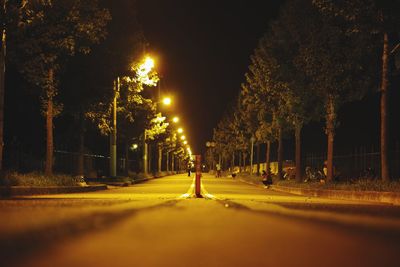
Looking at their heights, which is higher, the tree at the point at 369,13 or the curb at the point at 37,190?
the tree at the point at 369,13

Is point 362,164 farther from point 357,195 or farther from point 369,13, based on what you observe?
point 369,13

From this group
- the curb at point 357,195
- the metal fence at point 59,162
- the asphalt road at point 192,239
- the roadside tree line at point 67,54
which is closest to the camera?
the asphalt road at point 192,239

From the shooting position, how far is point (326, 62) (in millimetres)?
27719

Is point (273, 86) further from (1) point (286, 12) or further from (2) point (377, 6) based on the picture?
(2) point (377, 6)

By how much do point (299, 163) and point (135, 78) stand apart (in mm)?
12482

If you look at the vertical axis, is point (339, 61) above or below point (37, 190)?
above

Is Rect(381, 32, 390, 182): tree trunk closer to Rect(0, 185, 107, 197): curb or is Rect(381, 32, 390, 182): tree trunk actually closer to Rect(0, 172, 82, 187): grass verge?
Rect(0, 185, 107, 197): curb

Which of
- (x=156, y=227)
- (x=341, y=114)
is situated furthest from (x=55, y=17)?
(x=341, y=114)

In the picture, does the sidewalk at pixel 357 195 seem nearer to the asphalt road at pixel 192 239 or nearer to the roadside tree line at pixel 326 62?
the roadside tree line at pixel 326 62

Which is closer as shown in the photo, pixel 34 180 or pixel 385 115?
pixel 385 115

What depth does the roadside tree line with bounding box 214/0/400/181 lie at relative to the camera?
23.3 meters

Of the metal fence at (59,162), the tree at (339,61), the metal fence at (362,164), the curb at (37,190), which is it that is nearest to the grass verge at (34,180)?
the curb at (37,190)

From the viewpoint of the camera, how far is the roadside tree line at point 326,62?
2330cm

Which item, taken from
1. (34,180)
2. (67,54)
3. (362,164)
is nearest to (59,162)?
(67,54)
